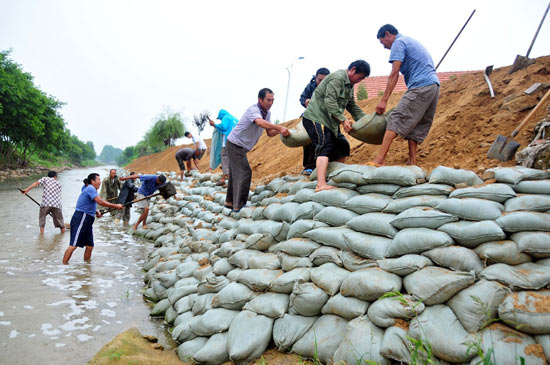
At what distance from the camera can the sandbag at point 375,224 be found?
2.17 metres

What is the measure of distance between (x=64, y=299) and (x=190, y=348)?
1646mm

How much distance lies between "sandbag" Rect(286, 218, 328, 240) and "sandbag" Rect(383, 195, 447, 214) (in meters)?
0.51

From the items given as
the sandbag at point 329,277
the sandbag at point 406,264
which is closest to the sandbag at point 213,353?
the sandbag at point 329,277

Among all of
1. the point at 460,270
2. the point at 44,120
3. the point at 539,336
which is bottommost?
the point at 539,336

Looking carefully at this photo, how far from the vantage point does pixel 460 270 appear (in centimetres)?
175

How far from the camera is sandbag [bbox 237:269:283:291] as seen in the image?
2.37m

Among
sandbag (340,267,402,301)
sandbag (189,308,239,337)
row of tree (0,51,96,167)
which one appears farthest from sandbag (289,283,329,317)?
row of tree (0,51,96,167)

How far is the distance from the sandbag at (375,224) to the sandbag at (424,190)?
0.63ft

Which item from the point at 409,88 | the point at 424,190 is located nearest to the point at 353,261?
the point at 424,190

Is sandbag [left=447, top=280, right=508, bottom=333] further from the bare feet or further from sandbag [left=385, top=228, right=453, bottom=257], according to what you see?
the bare feet

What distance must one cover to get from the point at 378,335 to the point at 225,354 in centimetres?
102

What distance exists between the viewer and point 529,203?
1869 mm

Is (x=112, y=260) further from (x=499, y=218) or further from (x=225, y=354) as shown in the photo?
(x=499, y=218)

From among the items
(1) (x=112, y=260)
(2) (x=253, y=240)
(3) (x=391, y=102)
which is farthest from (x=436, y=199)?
(3) (x=391, y=102)
